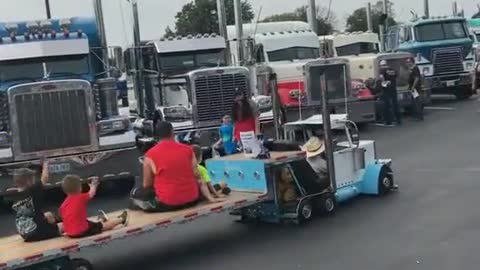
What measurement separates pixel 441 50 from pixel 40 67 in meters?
15.2

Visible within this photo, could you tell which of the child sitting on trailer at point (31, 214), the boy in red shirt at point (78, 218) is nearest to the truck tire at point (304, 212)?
the boy in red shirt at point (78, 218)

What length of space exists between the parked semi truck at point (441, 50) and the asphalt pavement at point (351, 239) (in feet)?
42.4

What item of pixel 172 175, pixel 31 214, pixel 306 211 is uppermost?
pixel 172 175

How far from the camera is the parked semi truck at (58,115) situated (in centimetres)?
1208

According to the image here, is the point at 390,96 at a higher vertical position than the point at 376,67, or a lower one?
lower

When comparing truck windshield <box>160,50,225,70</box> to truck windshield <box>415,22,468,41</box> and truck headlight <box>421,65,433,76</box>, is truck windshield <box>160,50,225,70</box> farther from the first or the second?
truck windshield <box>415,22,468,41</box>

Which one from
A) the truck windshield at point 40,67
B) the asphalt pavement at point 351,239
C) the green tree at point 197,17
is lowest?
the asphalt pavement at point 351,239

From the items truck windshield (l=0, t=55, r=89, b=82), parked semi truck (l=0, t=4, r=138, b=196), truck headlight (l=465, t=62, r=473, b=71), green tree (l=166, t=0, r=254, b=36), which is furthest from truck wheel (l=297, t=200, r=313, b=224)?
green tree (l=166, t=0, r=254, b=36)

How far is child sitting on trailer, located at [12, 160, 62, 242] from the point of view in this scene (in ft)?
24.8

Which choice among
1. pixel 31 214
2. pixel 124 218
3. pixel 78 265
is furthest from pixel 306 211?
pixel 31 214

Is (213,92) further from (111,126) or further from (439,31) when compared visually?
(439,31)

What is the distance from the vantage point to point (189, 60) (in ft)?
Answer: 55.3

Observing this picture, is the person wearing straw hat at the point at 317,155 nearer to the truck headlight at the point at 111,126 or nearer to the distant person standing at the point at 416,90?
the truck headlight at the point at 111,126

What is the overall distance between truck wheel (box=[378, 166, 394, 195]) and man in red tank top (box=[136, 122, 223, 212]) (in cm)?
325
